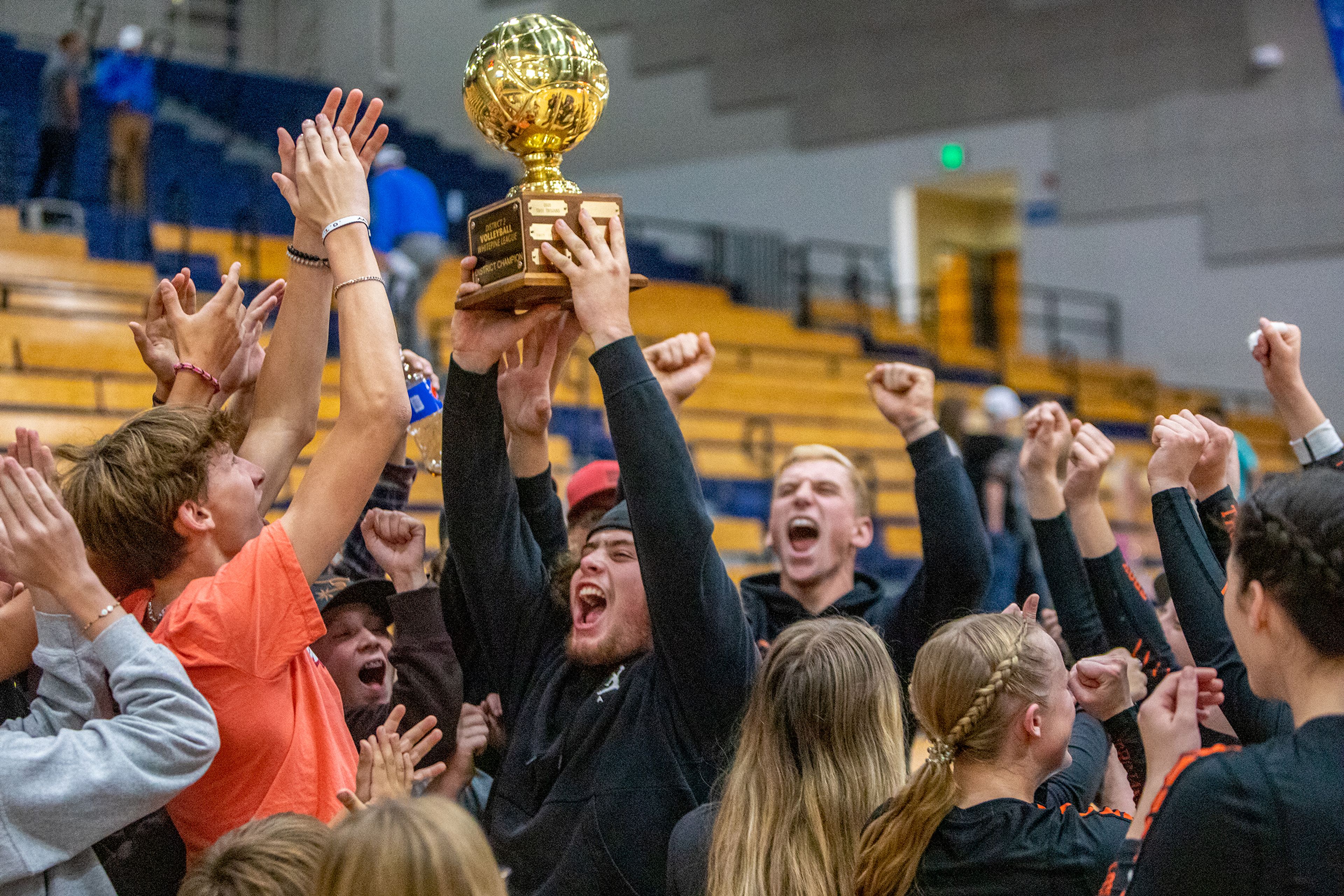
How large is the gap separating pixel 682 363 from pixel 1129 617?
88cm

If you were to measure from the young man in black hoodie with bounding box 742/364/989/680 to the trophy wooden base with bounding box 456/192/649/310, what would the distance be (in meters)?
0.73

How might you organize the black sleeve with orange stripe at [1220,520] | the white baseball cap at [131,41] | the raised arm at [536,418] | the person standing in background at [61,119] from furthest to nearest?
the white baseball cap at [131,41] < the person standing in background at [61,119] < the raised arm at [536,418] < the black sleeve with orange stripe at [1220,520]

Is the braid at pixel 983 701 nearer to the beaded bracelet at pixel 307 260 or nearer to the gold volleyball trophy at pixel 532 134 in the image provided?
the gold volleyball trophy at pixel 532 134

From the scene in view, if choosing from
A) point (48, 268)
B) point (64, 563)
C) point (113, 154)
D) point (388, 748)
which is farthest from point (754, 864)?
point (113, 154)

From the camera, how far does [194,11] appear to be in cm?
1223

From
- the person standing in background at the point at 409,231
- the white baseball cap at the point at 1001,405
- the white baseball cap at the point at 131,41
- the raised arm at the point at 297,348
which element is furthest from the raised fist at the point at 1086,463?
the white baseball cap at the point at 131,41

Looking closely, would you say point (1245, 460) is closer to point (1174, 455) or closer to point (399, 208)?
point (1174, 455)

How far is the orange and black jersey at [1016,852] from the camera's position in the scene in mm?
1609

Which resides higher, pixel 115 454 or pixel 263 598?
pixel 115 454

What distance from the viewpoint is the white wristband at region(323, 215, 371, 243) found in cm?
184

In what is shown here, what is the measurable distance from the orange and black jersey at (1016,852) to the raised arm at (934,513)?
805mm

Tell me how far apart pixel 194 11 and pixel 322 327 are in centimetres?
1149

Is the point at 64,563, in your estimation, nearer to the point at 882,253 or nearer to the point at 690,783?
the point at 690,783

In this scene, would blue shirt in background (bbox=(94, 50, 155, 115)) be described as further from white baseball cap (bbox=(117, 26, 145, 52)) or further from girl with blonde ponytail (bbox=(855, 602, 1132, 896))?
girl with blonde ponytail (bbox=(855, 602, 1132, 896))
